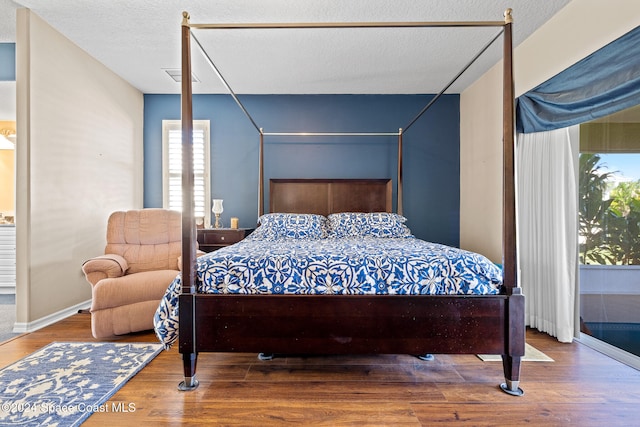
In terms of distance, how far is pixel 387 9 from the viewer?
260cm

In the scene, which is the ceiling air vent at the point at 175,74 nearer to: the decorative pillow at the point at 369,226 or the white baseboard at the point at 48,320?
the decorative pillow at the point at 369,226

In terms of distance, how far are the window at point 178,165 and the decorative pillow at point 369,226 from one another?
76.1 inches

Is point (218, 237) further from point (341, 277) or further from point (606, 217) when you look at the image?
point (606, 217)

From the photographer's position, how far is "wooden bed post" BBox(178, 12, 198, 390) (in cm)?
181

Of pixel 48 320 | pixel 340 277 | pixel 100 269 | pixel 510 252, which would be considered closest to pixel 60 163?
pixel 100 269

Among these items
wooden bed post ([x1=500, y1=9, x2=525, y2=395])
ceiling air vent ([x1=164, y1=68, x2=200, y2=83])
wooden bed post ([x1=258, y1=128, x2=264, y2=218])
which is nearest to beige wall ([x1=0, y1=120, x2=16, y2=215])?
ceiling air vent ([x1=164, y1=68, x2=200, y2=83])

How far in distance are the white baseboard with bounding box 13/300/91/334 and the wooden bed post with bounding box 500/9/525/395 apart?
3.65 meters

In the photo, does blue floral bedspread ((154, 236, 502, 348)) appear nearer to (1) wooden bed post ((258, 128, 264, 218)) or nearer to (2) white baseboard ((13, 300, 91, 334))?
(2) white baseboard ((13, 300, 91, 334))

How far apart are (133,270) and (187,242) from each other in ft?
5.35

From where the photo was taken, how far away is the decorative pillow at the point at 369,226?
3469 mm

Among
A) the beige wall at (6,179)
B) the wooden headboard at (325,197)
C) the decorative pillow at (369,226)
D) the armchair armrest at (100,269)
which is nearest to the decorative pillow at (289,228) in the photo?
the decorative pillow at (369,226)

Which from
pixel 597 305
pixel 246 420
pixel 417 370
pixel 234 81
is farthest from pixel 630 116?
pixel 234 81

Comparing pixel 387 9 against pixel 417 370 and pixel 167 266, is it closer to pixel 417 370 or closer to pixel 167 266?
pixel 417 370

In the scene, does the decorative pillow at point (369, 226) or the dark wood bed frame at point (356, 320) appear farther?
the decorative pillow at point (369, 226)
